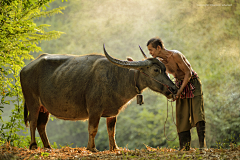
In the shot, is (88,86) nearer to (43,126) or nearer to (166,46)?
(43,126)

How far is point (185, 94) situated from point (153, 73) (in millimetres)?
702

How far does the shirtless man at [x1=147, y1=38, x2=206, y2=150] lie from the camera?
429cm

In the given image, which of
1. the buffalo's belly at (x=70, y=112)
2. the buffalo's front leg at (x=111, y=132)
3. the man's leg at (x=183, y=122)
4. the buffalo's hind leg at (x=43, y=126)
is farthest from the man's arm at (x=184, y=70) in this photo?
the buffalo's hind leg at (x=43, y=126)

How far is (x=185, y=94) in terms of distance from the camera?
4.45m

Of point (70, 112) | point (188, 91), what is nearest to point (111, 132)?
point (70, 112)

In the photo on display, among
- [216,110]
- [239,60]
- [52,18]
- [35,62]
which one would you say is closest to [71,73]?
[35,62]

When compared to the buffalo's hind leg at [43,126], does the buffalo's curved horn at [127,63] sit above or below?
above

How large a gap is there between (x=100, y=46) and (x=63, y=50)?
2862 mm

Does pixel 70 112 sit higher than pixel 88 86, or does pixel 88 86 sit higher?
pixel 88 86

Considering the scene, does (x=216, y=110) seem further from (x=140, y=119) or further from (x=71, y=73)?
(x=71, y=73)

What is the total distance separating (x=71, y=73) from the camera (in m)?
5.23

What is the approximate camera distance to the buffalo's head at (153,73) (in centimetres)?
449

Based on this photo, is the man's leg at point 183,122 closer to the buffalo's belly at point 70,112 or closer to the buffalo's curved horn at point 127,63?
the buffalo's curved horn at point 127,63

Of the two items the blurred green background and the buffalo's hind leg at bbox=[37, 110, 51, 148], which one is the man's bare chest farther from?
the buffalo's hind leg at bbox=[37, 110, 51, 148]
